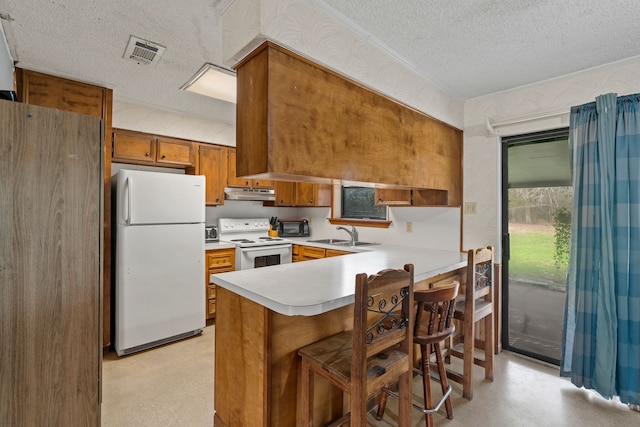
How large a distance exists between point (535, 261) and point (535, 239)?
21cm

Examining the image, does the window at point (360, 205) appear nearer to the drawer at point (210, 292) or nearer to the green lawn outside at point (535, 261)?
the green lawn outside at point (535, 261)

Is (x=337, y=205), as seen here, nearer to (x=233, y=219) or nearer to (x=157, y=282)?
(x=233, y=219)

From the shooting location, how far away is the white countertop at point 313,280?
4.55 ft

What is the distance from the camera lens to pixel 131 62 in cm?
230

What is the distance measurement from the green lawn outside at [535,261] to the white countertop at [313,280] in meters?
0.61

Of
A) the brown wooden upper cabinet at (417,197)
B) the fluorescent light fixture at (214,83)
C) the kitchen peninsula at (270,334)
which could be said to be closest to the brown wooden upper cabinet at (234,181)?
the fluorescent light fixture at (214,83)

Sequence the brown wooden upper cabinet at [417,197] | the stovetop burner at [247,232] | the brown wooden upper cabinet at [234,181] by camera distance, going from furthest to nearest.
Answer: the stovetop burner at [247,232] → the brown wooden upper cabinet at [234,181] → the brown wooden upper cabinet at [417,197]

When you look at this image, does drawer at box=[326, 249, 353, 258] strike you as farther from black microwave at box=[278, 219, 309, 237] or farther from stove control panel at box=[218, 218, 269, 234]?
stove control panel at box=[218, 218, 269, 234]

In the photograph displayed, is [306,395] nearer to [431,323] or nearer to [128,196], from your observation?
[431,323]

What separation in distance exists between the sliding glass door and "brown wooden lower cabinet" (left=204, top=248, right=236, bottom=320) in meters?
3.01

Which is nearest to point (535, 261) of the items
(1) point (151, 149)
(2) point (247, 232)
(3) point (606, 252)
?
(3) point (606, 252)

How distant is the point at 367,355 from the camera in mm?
1318

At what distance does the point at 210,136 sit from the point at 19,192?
2.53 meters

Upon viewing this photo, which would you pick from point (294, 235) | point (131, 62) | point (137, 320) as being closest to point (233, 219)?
point (294, 235)
